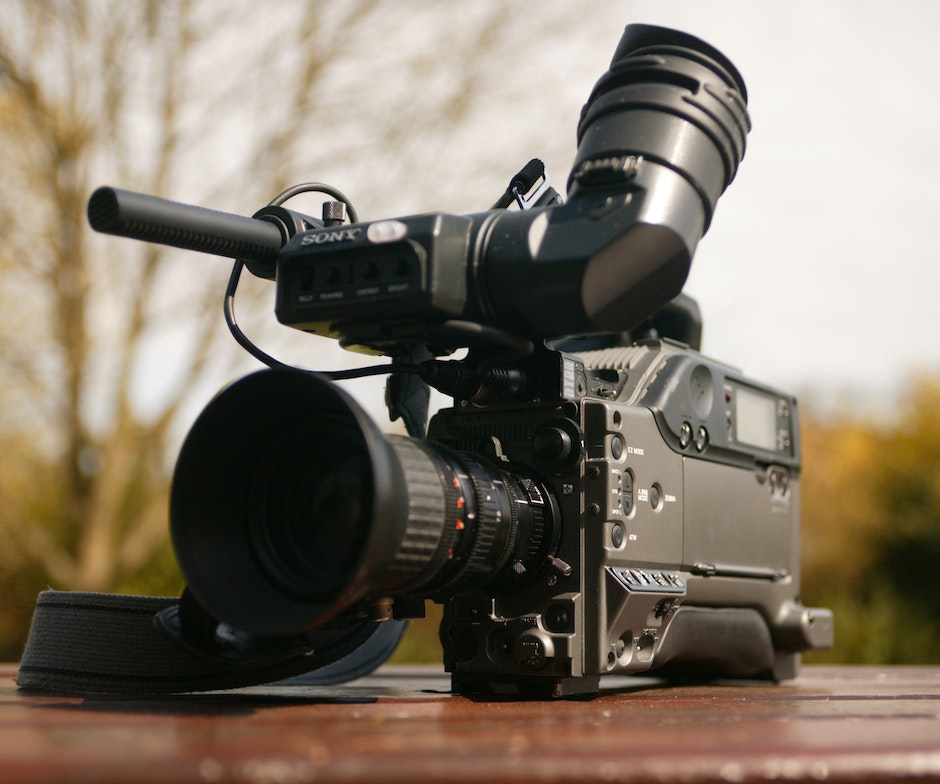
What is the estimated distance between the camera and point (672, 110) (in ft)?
4.73

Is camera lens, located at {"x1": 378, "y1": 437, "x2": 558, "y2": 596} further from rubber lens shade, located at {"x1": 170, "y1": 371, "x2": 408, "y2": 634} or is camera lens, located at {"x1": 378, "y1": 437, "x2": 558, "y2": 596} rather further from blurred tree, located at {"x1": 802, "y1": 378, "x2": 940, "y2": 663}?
blurred tree, located at {"x1": 802, "y1": 378, "x2": 940, "y2": 663}

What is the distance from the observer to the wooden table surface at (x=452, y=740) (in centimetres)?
77

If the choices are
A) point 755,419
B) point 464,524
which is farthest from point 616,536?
point 755,419

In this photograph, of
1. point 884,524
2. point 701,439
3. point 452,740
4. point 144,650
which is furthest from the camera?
point 884,524

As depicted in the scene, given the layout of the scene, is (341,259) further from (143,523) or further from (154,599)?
(143,523)

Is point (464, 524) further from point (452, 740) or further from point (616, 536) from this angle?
point (452, 740)

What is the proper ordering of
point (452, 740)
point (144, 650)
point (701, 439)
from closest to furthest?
point (452, 740)
point (144, 650)
point (701, 439)

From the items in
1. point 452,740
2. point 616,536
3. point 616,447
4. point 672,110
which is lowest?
point 452,740

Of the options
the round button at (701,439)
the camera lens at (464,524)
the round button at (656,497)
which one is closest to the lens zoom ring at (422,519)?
the camera lens at (464,524)

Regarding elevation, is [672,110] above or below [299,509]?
above

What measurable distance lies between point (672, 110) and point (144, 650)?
964 mm

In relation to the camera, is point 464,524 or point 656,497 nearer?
point 464,524

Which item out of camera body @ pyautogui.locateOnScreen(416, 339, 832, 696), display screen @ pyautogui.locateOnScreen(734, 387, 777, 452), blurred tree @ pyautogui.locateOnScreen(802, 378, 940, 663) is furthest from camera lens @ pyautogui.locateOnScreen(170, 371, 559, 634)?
blurred tree @ pyautogui.locateOnScreen(802, 378, 940, 663)

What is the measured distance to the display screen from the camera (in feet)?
6.24
